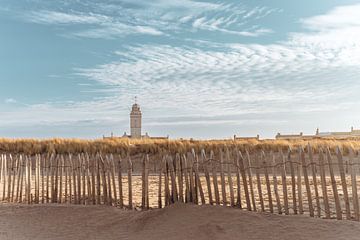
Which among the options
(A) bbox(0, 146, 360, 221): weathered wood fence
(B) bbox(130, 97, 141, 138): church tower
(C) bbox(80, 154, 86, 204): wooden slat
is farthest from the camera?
(B) bbox(130, 97, 141, 138): church tower

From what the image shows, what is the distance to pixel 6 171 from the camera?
39.7ft

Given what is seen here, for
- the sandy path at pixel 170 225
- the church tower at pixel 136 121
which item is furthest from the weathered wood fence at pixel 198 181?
the church tower at pixel 136 121

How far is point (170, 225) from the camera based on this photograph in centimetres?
750

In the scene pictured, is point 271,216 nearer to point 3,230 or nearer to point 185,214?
point 185,214

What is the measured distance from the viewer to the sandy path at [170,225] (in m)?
6.87

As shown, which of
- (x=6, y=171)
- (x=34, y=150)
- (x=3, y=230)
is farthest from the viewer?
(x=34, y=150)

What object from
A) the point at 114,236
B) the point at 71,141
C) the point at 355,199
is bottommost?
the point at 114,236

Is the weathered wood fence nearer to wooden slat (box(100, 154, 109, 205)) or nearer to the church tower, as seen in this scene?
wooden slat (box(100, 154, 109, 205))

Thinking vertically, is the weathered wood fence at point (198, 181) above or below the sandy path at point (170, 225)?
above

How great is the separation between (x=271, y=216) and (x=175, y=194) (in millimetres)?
2104

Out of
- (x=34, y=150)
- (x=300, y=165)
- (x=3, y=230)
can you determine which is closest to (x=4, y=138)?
(x=34, y=150)

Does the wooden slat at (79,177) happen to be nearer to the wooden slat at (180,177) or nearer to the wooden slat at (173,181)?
the wooden slat at (173,181)

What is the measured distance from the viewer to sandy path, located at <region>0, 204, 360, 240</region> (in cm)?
687

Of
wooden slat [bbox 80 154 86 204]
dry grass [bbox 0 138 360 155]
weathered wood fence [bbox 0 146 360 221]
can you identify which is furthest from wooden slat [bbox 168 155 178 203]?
dry grass [bbox 0 138 360 155]
